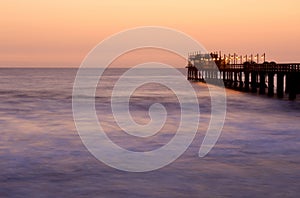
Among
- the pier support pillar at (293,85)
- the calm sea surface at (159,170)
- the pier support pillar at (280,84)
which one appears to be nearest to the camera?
the calm sea surface at (159,170)

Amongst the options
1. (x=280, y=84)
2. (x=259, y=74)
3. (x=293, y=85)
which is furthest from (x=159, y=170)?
(x=259, y=74)

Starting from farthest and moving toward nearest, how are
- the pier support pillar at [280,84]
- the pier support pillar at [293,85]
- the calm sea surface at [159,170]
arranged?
the pier support pillar at [280,84] < the pier support pillar at [293,85] < the calm sea surface at [159,170]

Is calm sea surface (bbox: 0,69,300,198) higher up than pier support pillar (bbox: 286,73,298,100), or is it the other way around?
calm sea surface (bbox: 0,69,300,198)

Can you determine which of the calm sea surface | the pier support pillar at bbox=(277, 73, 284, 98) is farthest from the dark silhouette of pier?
the calm sea surface

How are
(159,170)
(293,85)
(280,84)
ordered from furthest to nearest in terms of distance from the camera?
1. (280,84)
2. (293,85)
3. (159,170)

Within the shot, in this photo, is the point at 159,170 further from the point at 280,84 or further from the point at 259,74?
the point at 259,74

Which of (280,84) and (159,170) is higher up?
(159,170)

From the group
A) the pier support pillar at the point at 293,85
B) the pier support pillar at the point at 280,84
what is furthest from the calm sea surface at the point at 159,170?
the pier support pillar at the point at 280,84

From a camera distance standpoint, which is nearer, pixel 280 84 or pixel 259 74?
pixel 280 84

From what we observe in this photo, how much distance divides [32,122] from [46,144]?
9637mm

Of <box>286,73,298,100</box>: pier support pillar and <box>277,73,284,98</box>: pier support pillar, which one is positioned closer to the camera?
<box>286,73,298,100</box>: pier support pillar

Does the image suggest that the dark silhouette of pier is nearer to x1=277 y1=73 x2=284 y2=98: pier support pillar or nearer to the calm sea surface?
x1=277 y1=73 x2=284 y2=98: pier support pillar

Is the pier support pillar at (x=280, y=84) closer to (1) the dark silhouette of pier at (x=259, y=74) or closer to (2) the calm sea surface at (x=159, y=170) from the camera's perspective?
(1) the dark silhouette of pier at (x=259, y=74)

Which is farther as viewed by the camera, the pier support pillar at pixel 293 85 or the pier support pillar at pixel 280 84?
the pier support pillar at pixel 280 84
